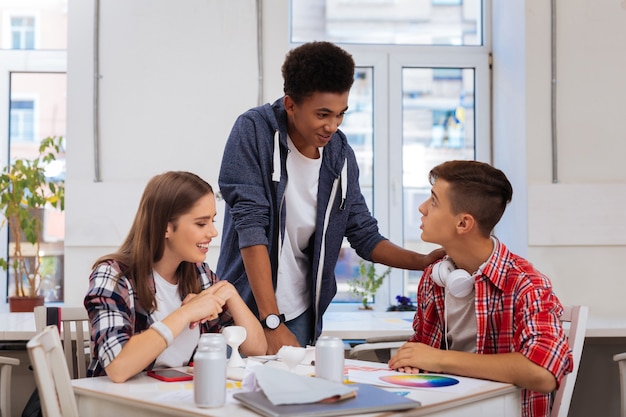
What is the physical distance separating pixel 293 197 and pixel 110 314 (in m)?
0.66

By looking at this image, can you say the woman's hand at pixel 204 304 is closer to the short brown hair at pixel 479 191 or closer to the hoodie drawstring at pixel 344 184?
the hoodie drawstring at pixel 344 184

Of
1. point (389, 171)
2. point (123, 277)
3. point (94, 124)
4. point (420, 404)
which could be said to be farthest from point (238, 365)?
point (389, 171)

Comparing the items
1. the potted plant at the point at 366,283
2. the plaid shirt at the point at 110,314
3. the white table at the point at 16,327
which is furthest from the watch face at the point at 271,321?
the potted plant at the point at 366,283

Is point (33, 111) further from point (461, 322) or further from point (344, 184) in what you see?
point (461, 322)

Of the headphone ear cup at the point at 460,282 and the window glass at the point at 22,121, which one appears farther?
the window glass at the point at 22,121

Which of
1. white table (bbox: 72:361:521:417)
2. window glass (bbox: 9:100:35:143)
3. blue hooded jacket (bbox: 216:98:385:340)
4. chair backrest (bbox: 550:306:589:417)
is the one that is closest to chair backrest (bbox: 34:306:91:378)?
blue hooded jacket (bbox: 216:98:385:340)

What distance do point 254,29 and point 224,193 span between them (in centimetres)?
152

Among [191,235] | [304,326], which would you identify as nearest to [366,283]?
[304,326]

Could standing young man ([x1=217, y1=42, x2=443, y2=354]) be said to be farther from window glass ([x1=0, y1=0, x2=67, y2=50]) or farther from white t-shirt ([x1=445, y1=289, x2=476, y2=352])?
window glass ([x1=0, y1=0, x2=67, y2=50])

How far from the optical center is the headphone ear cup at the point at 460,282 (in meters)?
1.91

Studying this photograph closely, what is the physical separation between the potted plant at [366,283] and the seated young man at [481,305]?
1613 millimetres

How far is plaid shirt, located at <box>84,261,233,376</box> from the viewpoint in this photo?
1.74 metres

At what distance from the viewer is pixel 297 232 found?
2.26 meters

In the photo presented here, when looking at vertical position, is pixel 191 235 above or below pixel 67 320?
above
